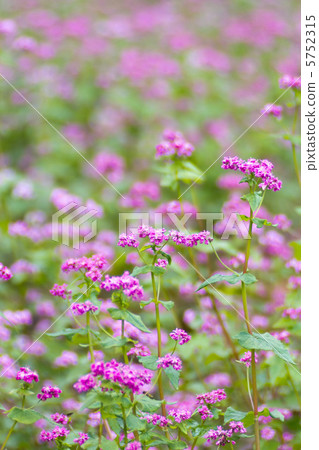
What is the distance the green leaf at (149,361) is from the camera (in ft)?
4.69

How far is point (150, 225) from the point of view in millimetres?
2633

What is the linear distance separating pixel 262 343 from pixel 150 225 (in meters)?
1.22

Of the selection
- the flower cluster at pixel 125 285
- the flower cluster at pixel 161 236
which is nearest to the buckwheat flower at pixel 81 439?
the flower cluster at pixel 125 285

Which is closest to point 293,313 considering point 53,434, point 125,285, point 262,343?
point 262,343

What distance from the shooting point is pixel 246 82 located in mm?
4887

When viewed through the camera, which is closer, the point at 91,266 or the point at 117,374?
the point at 117,374

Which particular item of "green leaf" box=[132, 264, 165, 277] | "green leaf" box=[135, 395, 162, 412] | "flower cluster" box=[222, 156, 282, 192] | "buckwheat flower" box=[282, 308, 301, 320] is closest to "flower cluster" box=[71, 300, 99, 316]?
"green leaf" box=[132, 264, 165, 277]

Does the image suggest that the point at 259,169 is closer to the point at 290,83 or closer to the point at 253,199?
the point at 253,199

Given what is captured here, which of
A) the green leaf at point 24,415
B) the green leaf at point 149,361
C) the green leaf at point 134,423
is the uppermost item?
the green leaf at point 149,361

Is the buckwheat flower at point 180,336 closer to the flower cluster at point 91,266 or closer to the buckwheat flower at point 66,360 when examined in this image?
the flower cluster at point 91,266

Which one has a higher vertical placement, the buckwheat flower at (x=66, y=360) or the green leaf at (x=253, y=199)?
the green leaf at (x=253, y=199)

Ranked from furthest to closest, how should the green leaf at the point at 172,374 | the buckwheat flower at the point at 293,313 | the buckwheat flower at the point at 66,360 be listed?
1. the buckwheat flower at the point at 66,360
2. the buckwheat flower at the point at 293,313
3. the green leaf at the point at 172,374
